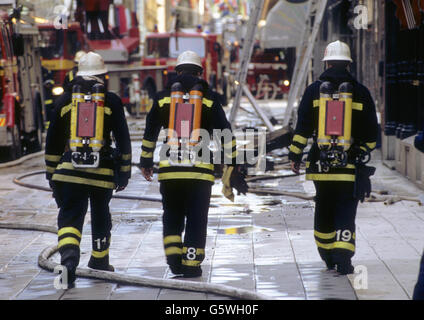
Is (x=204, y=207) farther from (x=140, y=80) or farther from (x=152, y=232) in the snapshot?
(x=140, y=80)

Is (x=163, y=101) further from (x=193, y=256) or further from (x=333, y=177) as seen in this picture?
(x=333, y=177)

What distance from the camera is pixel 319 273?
6.63 meters

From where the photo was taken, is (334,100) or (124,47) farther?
(124,47)

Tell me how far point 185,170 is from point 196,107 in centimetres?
47

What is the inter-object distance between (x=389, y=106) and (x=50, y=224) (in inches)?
278

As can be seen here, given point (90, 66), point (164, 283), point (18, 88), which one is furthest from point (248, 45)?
point (164, 283)

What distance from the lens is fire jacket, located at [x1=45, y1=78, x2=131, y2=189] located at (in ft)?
21.4

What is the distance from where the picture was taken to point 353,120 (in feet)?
21.4

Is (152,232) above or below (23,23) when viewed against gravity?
below

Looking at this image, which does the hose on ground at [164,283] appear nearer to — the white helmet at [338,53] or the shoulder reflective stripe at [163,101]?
Result: the shoulder reflective stripe at [163,101]

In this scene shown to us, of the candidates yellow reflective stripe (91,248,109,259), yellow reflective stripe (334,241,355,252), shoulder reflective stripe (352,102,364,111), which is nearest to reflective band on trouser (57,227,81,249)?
yellow reflective stripe (91,248,109,259)

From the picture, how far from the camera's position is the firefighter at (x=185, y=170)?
655 centimetres

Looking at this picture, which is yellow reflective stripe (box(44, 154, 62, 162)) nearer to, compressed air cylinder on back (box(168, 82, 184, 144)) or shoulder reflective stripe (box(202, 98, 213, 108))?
compressed air cylinder on back (box(168, 82, 184, 144))
